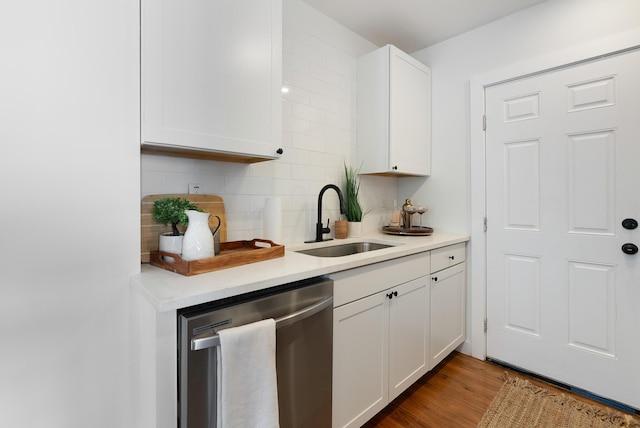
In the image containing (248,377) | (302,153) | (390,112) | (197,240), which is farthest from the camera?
(390,112)

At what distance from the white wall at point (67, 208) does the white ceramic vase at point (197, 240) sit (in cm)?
18

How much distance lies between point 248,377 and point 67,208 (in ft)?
2.68

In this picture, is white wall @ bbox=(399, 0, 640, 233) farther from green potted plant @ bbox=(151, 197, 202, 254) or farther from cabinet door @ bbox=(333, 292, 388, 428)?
green potted plant @ bbox=(151, 197, 202, 254)

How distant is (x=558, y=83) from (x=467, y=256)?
1328 millimetres

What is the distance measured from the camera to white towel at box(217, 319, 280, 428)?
93 cm

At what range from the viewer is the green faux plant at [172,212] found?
130 centimetres

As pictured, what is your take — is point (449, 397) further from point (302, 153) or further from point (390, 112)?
point (390, 112)

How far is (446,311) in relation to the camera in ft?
7.20

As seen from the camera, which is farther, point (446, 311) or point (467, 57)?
point (467, 57)

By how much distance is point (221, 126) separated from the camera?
1.32 metres

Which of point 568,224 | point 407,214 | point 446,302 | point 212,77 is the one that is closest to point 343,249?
point 407,214

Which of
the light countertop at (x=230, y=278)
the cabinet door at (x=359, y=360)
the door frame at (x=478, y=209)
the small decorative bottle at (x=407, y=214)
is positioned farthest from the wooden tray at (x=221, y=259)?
the door frame at (x=478, y=209)

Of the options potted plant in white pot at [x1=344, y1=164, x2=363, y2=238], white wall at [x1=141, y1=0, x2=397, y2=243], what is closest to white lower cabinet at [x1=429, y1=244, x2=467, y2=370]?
potted plant in white pot at [x1=344, y1=164, x2=363, y2=238]

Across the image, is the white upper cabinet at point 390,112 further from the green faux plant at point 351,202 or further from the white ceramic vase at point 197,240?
the white ceramic vase at point 197,240
